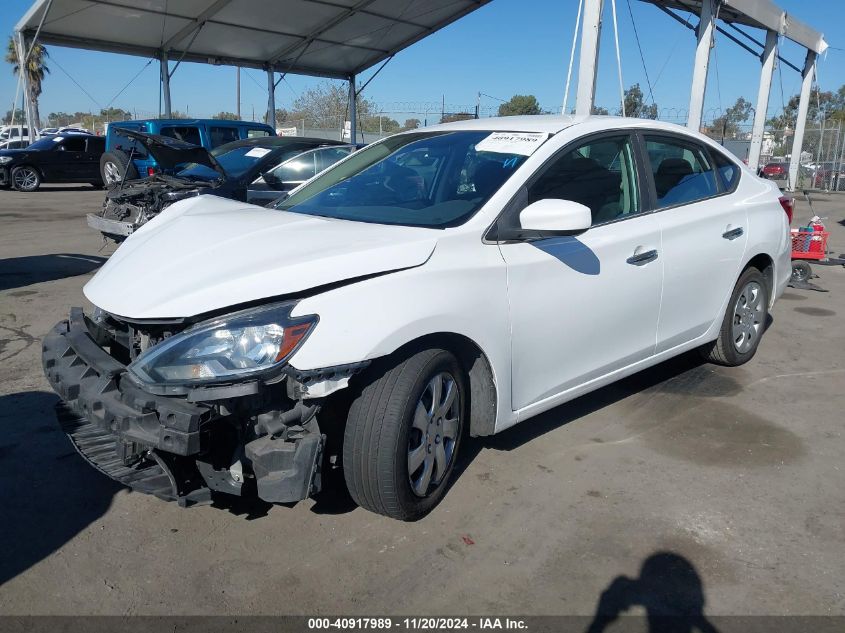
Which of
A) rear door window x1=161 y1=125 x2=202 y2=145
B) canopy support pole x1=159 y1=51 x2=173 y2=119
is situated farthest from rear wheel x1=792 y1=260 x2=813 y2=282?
canopy support pole x1=159 y1=51 x2=173 y2=119

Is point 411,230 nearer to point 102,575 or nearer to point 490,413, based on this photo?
point 490,413

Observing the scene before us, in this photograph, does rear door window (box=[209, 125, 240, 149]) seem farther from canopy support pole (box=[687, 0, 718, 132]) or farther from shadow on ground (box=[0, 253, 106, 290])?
canopy support pole (box=[687, 0, 718, 132])

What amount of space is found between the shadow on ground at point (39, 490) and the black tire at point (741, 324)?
3.93m

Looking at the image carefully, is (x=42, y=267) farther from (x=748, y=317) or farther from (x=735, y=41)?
(x=735, y=41)

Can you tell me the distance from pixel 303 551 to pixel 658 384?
9.65ft

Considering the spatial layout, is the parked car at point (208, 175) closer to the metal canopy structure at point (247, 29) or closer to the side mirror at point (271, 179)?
the side mirror at point (271, 179)

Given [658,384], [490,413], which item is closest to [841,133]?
[658,384]

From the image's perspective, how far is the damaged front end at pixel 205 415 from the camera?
8.11 feet

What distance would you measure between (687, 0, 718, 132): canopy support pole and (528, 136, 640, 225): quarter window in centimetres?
1218

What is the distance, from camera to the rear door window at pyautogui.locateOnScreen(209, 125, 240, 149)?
14359 millimetres

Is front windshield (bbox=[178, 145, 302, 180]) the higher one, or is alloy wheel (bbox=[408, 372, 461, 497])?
front windshield (bbox=[178, 145, 302, 180])

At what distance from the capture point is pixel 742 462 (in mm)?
3729

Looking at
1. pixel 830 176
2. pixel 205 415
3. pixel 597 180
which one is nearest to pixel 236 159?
pixel 597 180

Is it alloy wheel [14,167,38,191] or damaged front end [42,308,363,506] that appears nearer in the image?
damaged front end [42,308,363,506]
